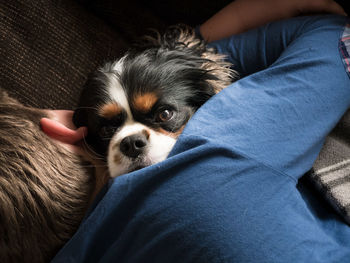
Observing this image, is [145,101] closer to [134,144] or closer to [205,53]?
[134,144]

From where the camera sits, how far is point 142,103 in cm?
92

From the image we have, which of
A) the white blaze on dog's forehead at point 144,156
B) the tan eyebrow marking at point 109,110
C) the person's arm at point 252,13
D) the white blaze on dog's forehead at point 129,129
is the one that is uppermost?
the person's arm at point 252,13

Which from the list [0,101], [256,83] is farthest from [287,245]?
[0,101]

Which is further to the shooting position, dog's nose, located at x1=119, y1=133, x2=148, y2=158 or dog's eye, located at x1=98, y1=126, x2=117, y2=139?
dog's eye, located at x1=98, y1=126, x2=117, y2=139

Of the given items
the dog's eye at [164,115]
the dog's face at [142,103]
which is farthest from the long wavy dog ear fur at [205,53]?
the dog's eye at [164,115]

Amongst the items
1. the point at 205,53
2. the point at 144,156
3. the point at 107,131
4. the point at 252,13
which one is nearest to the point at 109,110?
the point at 107,131

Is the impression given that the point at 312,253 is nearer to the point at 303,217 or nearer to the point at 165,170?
the point at 303,217

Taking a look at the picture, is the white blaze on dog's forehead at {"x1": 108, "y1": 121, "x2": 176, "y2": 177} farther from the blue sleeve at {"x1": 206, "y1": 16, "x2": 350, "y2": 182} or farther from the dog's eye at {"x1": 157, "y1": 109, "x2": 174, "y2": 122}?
the blue sleeve at {"x1": 206, "y1": 16, "x2": 350, "y2": 182}

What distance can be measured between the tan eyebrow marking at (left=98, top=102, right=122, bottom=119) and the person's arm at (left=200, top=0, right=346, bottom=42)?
22.2 inches

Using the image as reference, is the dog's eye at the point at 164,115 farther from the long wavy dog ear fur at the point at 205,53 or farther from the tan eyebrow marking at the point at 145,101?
the long wavy dog ear fur at the point at 205,53

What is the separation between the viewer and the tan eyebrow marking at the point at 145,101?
0.92m

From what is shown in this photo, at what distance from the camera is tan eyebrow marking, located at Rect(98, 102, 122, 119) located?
3.08ft

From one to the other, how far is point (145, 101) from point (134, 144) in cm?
14

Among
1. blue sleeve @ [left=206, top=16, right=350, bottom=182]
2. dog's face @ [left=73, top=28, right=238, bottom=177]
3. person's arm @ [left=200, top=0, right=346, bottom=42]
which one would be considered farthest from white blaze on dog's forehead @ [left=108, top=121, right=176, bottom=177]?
person's arm @ [left=200, top=0, right=346, bottom=42]
